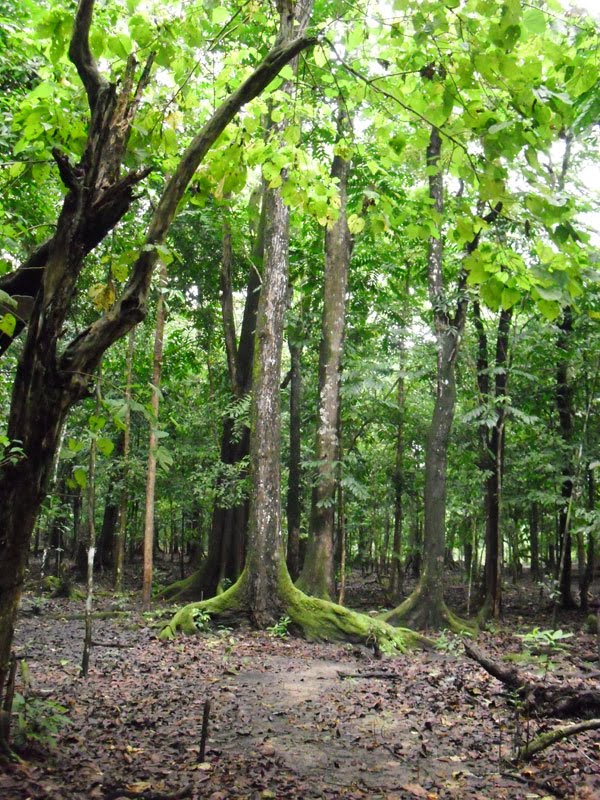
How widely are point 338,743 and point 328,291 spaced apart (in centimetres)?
945

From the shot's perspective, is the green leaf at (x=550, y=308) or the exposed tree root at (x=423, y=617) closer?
the green leaf at (x=550, y=308)

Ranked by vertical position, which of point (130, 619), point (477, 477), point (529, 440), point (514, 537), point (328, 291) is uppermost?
point (328, 291)

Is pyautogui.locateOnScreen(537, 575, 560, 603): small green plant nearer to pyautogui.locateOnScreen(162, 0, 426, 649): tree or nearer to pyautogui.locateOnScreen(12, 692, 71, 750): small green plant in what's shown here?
pyautogui.locateOnScreen(162, 0, 426, 649): tree

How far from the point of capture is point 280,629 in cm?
977

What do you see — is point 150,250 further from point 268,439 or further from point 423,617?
point 423,617

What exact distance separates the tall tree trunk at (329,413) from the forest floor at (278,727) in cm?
222

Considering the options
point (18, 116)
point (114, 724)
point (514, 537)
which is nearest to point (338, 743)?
point (114, 724)

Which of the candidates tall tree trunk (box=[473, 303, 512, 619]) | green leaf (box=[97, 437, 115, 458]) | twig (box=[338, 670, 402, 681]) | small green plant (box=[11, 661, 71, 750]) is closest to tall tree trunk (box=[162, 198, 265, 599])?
tall tree trunk (box=[473, 303, 512, 619])

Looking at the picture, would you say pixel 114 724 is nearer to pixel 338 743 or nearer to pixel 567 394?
pixel 338 743

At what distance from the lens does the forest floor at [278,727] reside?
159 inches

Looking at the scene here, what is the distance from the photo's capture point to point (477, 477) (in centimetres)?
1348

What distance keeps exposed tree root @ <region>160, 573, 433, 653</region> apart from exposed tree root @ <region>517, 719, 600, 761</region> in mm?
4926

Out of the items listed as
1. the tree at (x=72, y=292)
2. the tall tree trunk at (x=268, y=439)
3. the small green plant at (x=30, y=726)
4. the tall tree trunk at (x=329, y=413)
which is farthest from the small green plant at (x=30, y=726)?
the tall tree trunk at (x=329, y=413)

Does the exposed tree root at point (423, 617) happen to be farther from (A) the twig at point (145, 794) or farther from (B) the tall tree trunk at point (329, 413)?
(A) the twig at point (145, 794)
